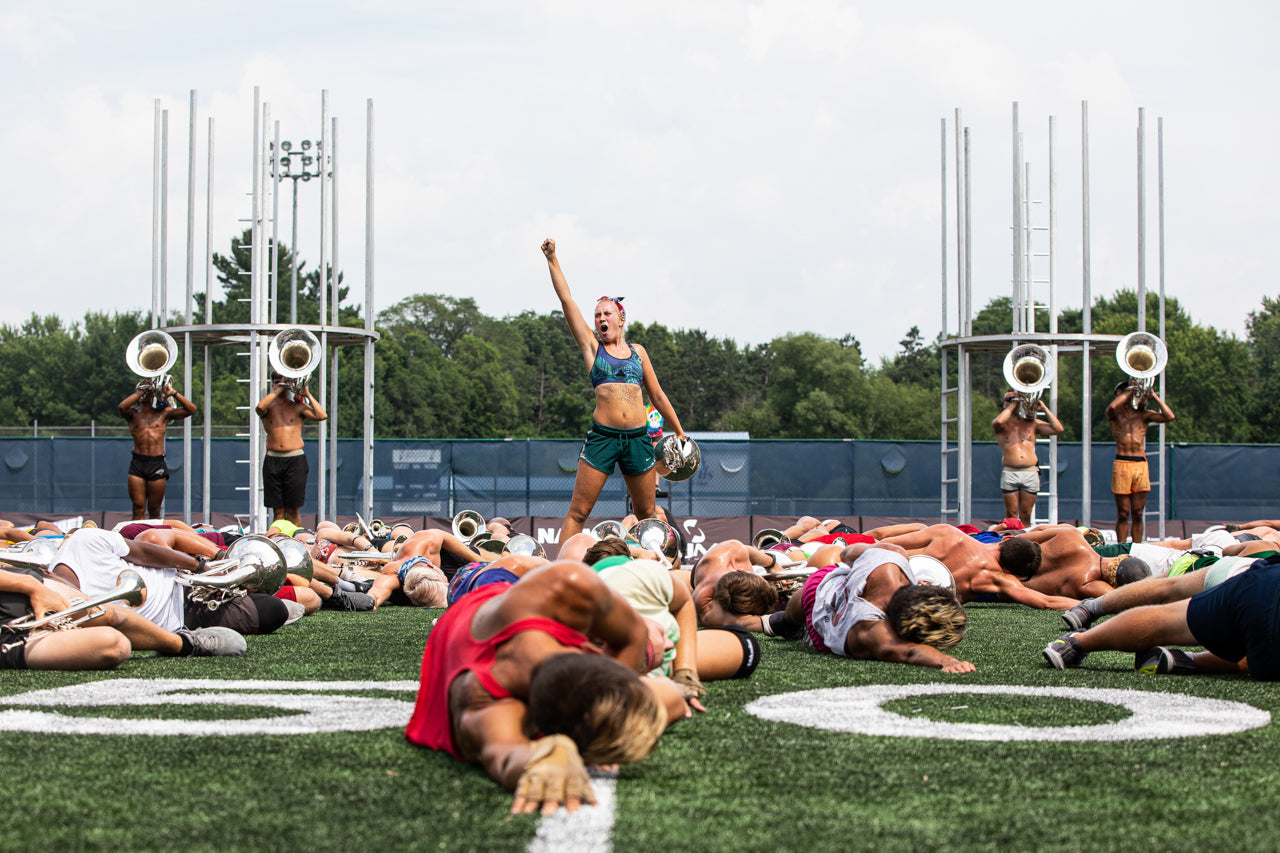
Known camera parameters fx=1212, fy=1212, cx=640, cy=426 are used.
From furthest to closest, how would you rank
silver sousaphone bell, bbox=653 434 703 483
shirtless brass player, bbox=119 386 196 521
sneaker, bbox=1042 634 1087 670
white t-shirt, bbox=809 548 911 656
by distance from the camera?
shirtless brass player, bbox=119 386 196 521
silver sousaphone bell, bbox=653 434 703 483
white t-shirt, bbox=809 548 911 656
sneaker, bbox=1042 634 1087 670

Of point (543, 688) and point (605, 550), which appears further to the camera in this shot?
point (605, 550)

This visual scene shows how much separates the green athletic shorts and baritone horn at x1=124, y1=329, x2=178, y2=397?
357 inches

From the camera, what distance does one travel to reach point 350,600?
9945 millimetres

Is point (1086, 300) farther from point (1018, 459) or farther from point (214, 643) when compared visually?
point (214, 643)

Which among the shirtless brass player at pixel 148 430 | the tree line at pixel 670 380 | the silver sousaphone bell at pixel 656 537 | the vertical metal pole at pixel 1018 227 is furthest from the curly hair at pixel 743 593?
the tree line at pixel 670 380

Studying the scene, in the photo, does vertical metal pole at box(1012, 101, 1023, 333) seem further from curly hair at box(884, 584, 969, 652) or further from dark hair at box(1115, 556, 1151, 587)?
curly hair at box(884, 584, 969, 652)

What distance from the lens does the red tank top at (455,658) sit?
314 cm

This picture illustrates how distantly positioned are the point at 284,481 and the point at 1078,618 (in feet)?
35.7

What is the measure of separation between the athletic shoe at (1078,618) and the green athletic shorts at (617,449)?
3.45 metres

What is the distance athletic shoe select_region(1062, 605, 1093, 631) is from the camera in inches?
250

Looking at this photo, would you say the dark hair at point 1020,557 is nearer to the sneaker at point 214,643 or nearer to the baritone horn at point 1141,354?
the sneaker at point 214,643

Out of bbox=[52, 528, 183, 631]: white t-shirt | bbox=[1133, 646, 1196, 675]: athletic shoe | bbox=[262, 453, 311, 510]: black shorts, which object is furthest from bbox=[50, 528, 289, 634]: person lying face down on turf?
bbox=[262, 453, 311, 510]: black shorts

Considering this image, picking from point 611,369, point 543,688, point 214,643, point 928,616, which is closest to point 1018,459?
point 611,369

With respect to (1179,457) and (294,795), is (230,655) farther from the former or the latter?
(1179,457)
